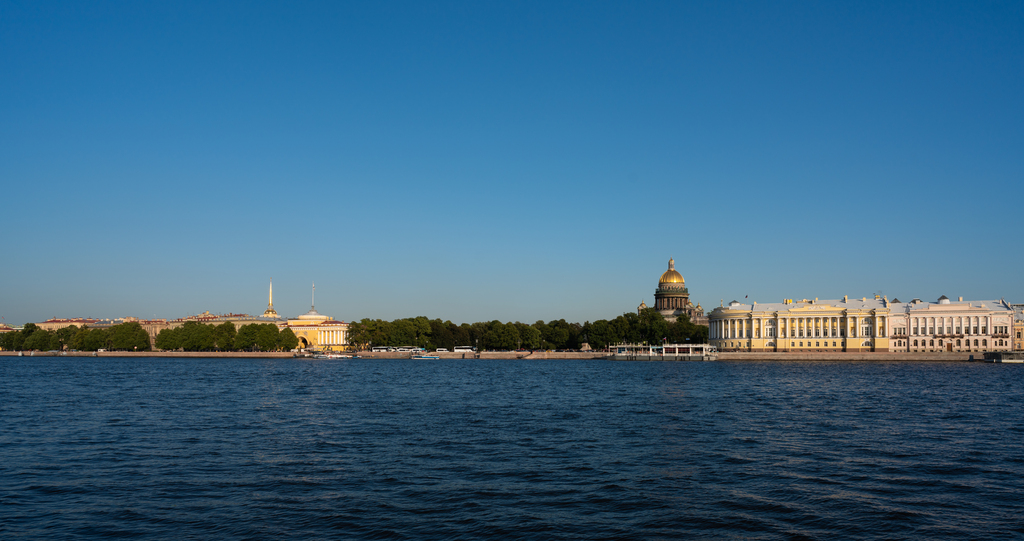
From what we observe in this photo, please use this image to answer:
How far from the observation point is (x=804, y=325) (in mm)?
113500

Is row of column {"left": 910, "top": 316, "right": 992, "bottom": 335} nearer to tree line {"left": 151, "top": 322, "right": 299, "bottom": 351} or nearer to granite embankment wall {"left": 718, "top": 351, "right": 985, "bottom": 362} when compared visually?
granite embankment wall {"left": 718, "top": 351, "right": 985, "bottom": 362}

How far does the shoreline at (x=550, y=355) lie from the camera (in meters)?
95.4

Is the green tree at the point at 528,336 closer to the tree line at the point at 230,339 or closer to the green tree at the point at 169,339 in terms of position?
the tree line at the point at 230,339

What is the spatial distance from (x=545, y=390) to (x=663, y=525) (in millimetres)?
30812

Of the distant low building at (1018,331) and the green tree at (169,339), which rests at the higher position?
the distant low building at (1018,331)

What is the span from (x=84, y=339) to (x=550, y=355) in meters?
89.0

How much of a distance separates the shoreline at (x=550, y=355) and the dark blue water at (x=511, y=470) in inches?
2633

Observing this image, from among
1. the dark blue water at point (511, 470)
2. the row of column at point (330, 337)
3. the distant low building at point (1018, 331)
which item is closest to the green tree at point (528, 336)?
the row of column at point (330, 337)

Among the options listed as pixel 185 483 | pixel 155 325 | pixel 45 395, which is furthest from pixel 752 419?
pixel 155 325

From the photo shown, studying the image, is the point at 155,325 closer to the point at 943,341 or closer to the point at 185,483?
the point at 943,341

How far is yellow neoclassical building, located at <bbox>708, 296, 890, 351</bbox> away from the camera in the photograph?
108 meters

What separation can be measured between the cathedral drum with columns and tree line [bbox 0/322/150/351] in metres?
101

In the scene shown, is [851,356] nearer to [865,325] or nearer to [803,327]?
[865,325]

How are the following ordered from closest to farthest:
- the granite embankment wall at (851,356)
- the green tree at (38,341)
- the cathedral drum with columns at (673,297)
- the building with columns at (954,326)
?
1. the granite embankment wall at (851,356)
2. the building with columns at (954,326)
3. the green tree at (38,341)
4. the cathedral drum with columns at (673,297)
